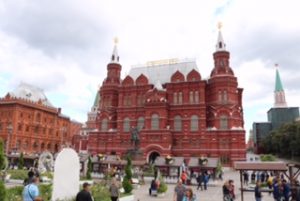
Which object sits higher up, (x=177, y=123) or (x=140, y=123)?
(x=140, y=123)

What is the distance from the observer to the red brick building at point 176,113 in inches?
1885

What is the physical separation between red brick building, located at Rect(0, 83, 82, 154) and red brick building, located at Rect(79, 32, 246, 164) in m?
14.2

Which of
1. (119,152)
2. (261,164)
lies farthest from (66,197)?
(119,152)

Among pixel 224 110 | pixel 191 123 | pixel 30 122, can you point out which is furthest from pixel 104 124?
pixel 224 110

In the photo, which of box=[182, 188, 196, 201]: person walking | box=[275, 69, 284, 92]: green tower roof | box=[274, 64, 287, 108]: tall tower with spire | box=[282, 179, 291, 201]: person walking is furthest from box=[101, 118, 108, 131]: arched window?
box=[275, 69, 284, 92]: green tower roof

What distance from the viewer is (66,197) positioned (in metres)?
12.0

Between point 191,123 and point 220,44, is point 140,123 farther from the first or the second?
point 220,44

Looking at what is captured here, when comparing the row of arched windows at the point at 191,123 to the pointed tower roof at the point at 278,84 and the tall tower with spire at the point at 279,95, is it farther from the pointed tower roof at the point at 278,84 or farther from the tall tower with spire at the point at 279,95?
the pointed tower roof at the point at 278,84

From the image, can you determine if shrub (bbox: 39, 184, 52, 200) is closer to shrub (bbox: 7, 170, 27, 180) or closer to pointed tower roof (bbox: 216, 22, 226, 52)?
shrub (bbox: 7, 170, 27, 180)

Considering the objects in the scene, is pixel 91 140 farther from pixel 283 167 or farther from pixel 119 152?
pixel 283 167

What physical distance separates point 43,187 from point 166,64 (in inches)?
1850

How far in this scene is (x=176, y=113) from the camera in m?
51.9

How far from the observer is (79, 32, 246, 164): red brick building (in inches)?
1885

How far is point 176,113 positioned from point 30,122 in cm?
3501
